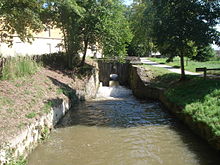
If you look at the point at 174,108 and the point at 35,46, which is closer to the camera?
the point at 174,108

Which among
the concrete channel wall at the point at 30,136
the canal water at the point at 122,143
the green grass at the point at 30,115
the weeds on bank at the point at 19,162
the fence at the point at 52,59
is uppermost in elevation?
the fence at the point at 52,59

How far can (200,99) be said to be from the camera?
9625mm

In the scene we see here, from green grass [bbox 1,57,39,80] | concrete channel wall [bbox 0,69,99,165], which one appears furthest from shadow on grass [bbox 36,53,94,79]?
concrete channel wall [bbox 0,69,99,165]

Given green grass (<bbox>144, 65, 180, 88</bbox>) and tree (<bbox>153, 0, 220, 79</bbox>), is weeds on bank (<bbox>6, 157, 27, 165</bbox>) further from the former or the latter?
green grass (<bbox>144, 65, 180, 88</bbox>)

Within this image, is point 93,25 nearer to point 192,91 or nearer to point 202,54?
point 192,91

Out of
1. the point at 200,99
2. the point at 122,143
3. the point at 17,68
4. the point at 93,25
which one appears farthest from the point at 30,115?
the point at 93,25

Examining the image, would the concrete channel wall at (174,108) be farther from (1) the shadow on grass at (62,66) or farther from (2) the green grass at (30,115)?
(2) the green grass at (30,115)

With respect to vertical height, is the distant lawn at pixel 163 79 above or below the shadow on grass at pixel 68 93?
above

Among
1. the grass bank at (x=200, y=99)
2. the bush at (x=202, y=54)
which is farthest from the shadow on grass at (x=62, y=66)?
the bush at (x=202, y=54)

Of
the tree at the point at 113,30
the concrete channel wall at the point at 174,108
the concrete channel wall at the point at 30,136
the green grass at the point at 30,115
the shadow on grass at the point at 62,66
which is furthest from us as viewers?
the shadow on grass at the point at 62,66

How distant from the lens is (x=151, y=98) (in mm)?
15492

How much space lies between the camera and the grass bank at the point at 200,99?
763 cm

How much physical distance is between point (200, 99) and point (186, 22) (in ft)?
15.1

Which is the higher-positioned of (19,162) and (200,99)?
(200,99)
